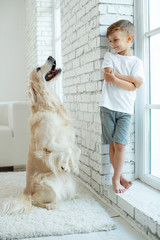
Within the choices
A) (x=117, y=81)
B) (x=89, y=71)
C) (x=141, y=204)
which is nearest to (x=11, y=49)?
(x=89, y=71)

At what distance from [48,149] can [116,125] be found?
1.71ft

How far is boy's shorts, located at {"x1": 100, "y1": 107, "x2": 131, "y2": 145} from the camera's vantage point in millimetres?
2127

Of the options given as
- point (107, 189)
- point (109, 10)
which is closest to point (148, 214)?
point (107, 189)

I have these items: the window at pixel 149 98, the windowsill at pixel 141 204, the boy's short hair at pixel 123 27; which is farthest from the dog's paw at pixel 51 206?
the boy's short hair at pixel 123 27

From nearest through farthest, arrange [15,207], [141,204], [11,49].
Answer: [141,204]
[15,207]
[11,49]

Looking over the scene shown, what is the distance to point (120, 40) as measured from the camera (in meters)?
2.09

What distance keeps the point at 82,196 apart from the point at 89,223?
→ 0.52 metres

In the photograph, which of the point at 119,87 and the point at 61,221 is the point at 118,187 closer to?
the point at 61,221

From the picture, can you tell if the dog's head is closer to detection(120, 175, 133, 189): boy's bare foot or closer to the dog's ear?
the dog's ear

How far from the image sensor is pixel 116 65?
7.04 feet

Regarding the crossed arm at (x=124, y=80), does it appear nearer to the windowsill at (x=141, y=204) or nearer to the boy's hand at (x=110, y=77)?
the boy's hand at (x=110, y=77)

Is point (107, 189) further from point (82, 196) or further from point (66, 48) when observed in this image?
point (66, 48)

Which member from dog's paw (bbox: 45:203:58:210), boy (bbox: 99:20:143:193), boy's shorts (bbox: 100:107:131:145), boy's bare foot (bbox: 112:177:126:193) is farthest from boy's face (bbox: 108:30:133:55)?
dog's paw (bbox: 45:203:58:210)

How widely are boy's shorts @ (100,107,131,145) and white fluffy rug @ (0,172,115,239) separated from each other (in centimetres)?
50
